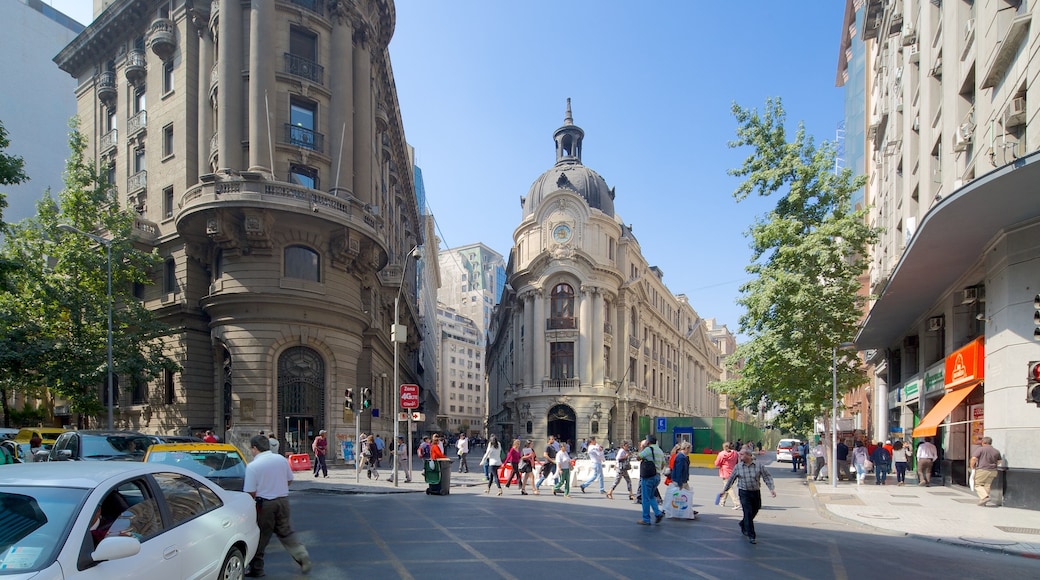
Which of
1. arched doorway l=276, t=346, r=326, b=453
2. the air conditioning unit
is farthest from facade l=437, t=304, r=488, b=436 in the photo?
the air conditioning unit

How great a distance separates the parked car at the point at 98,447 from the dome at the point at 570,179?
133ft

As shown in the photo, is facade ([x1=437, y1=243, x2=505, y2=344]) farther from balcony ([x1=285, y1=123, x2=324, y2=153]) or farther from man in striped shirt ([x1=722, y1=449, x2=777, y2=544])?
man in striped shirt ([x1=722, y1=449, x2=777, y2=544])

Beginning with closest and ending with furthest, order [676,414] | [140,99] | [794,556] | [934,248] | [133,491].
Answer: [133,491] < [794,556] < [934,248] < [140,99] < [676,414]

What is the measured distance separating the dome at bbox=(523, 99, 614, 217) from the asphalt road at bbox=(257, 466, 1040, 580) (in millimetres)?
40699

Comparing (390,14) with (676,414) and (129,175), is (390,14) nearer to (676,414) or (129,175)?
(129,175)

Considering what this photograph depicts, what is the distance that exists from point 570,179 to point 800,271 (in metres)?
36.0

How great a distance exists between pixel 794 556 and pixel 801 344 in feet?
48.4

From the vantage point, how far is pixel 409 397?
2267 centimetres

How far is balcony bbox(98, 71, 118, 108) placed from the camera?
36.8 metres

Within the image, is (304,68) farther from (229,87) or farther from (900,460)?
(900,460)

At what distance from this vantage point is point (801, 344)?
2366 centimetres

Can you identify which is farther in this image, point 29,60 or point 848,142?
point 29,60

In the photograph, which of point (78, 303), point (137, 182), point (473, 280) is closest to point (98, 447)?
point (78, 303)

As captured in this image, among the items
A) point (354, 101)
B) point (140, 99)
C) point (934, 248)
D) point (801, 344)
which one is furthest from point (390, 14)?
point (934, 248)
